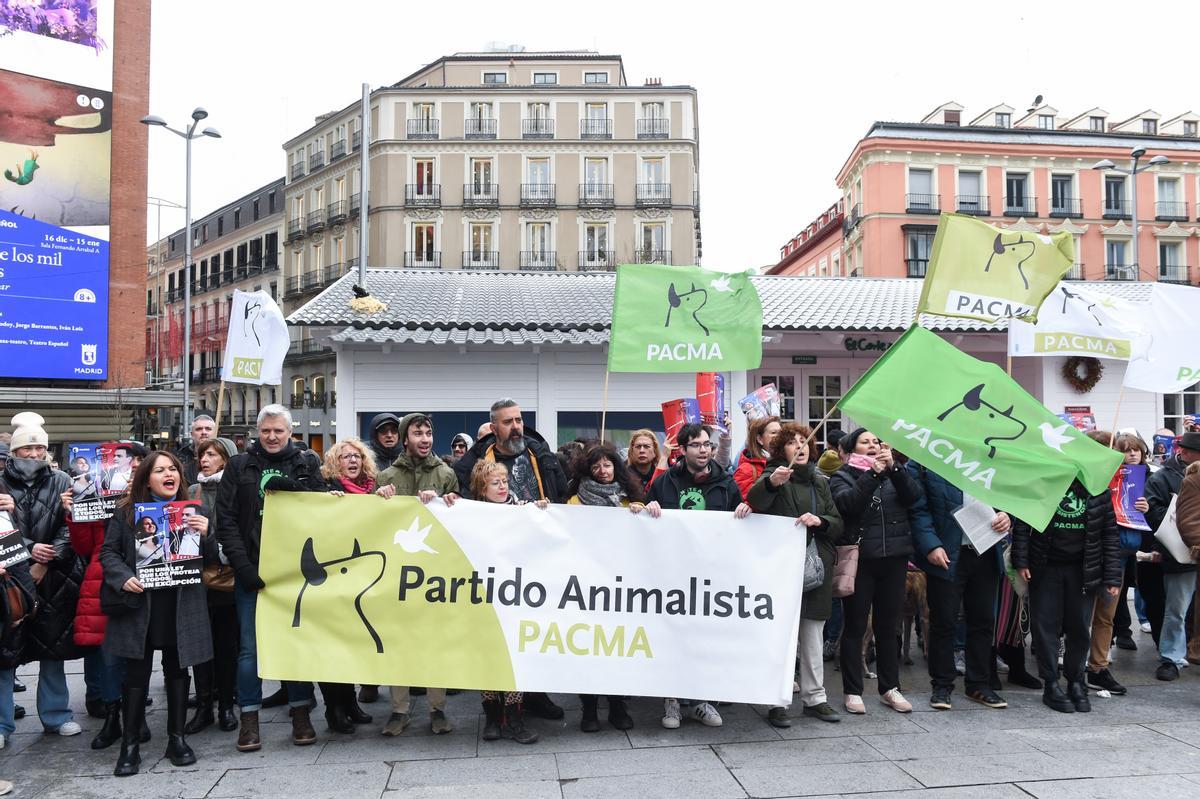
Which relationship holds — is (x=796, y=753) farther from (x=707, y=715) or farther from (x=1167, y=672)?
(x=1167, y=672)

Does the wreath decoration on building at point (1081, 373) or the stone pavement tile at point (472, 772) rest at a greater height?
the wreath decoration on building at point (1081, 373)

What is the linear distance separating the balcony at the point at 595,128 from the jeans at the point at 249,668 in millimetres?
48769

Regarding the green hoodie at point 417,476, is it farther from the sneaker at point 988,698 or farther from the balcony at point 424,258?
the balcony at point 424,258

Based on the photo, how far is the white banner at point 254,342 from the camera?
951 cm

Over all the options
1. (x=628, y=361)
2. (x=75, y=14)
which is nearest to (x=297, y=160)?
(x=75, y=14)

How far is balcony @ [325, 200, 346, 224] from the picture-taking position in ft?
177

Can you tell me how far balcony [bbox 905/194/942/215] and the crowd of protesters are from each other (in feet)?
147

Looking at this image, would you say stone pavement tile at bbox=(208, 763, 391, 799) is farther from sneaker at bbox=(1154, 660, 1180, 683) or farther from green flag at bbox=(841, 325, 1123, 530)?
sneaker at bbox=(1154, 660, 1180, 683)

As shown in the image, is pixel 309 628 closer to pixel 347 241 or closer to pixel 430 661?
pixel 430 661

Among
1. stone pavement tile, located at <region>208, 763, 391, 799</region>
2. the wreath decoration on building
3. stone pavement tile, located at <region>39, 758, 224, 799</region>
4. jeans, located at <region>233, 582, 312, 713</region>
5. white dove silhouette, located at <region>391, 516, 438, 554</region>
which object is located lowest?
stone pavement tile, located at <region>39, 758, 224, 799</region>

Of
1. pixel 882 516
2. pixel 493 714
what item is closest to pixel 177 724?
pixel 493 714

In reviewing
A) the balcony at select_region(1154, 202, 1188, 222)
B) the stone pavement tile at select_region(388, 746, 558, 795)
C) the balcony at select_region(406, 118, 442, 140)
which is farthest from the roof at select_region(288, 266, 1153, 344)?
the balcony at select_region(1154, 202, 1188, 222)

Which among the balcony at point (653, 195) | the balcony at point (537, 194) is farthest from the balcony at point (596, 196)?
the balcony at point (537, 194)

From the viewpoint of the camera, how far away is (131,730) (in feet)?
16.8
